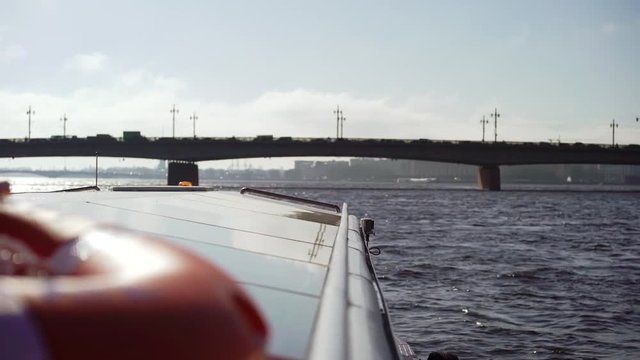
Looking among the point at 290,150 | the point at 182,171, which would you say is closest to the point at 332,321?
the point at 182,171

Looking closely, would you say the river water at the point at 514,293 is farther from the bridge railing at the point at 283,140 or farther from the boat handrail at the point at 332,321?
the bridge railing at the point at 283,140

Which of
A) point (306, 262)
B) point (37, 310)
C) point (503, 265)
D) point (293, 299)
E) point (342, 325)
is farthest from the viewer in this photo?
point (503, 265)

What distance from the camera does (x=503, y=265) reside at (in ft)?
71.1

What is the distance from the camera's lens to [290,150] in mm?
89812

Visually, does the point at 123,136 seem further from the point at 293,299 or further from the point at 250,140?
the point at 293,299

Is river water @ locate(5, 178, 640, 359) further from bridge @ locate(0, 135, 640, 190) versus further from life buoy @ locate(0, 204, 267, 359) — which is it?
bridge @ locate(0, 135, 640, 190)

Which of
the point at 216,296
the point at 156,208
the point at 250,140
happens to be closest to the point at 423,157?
the point at 250,140

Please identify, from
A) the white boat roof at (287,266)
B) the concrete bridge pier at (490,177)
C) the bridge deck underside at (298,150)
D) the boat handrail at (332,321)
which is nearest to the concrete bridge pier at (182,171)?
the bridge deck underside at (298,150)

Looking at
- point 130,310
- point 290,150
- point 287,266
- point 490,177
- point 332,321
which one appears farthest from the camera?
point 490,177

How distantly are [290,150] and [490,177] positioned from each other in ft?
104

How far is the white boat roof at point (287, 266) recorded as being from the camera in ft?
10.5

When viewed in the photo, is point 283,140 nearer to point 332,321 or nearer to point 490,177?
point 490,177

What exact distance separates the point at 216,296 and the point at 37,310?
0.30 meters

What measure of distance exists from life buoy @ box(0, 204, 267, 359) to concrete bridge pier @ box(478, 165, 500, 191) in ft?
331
